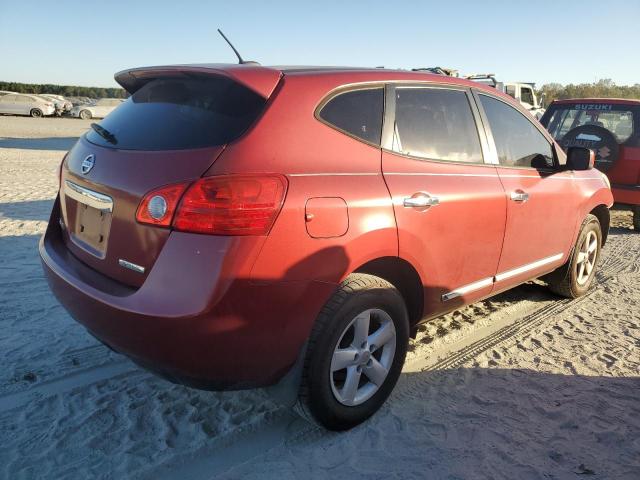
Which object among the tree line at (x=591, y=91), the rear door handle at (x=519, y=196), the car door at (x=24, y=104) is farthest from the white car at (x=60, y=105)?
the rear door handle at (x=519, y=196)

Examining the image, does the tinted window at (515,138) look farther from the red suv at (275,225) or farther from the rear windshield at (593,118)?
the rear windshield at (593,118)

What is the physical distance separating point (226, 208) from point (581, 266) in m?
3.75

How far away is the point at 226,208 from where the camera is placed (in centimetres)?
211

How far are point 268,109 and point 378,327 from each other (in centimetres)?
124

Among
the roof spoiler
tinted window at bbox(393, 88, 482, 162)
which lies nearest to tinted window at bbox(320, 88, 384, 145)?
tinted window at bbox(393, 88, 482, 162)

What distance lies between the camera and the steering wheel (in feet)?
23.5

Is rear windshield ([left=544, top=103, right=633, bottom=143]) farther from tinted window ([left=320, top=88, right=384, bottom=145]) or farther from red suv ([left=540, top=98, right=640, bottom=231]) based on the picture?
tinted window ([left=320, top=88, right=384, bottom=145])

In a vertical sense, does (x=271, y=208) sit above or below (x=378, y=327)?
above

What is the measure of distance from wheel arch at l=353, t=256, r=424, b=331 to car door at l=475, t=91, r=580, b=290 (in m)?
0.85

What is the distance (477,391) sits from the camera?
3092 mm

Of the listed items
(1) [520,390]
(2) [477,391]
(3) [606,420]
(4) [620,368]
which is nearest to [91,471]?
(2) [477,391]

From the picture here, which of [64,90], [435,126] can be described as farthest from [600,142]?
[64,90]

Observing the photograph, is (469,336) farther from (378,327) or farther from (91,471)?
(91,471)

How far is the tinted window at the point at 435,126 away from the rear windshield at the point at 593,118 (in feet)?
16.8
